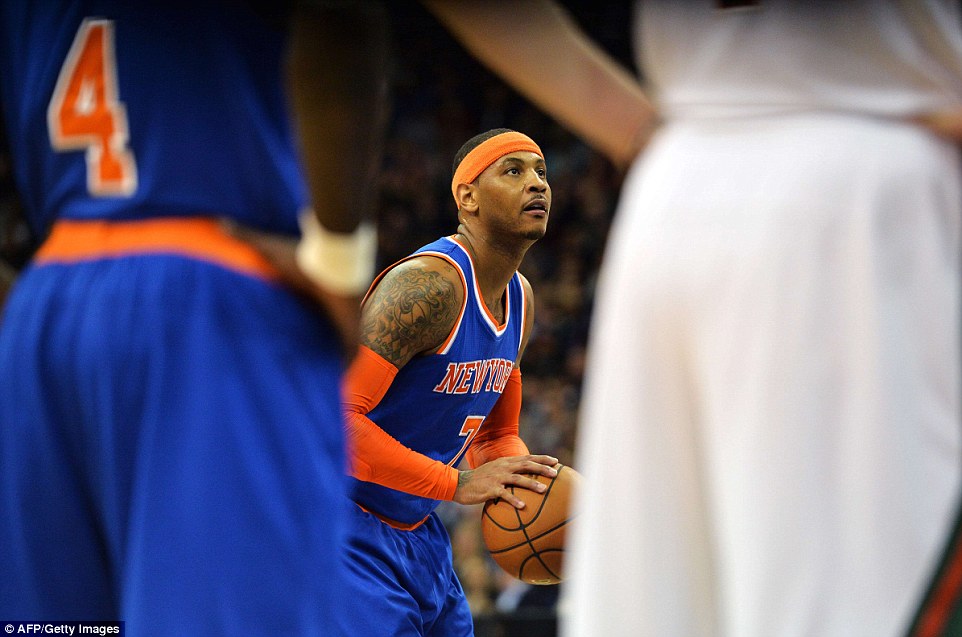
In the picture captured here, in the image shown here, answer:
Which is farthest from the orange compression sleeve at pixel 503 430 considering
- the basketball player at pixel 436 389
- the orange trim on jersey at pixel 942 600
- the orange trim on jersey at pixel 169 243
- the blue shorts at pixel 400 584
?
the orange trim on jersey at pixel 942 600

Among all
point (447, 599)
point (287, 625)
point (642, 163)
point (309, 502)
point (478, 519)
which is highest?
point (642, 163)

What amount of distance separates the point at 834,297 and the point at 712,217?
0.70 feet

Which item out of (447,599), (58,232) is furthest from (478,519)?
(58,232)

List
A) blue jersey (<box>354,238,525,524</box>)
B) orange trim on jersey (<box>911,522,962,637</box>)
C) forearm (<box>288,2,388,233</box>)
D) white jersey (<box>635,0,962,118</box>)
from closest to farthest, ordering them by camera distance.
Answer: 1. orange trim on jersey (<box>911,522,962,637</box>)
2. white jersey (<box>635,0,962,118</box>)
3. forearm (<box>288,2,388,233</box>)
4. blue jersey (<box>354,238,525,524</box>)

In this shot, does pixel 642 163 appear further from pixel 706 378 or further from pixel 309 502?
pixel 309 502

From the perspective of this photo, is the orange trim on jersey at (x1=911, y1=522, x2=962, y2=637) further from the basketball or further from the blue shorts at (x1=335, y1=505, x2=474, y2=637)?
the blue shorts at (x1=335, y1=505, x2=474, y2=637)

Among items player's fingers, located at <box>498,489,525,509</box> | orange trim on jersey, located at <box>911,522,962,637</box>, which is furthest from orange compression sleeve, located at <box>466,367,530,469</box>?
orange trim on jersey, located at <box>911,522,962,637</box>

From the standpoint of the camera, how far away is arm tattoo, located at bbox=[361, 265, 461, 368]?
3660mm

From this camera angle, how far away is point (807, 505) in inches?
72.3

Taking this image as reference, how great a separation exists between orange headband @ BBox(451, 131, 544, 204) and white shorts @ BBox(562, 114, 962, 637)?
1.99 m

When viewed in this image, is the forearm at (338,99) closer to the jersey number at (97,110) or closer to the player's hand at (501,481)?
the jersey number at (97,110)

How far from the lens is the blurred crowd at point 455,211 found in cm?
970

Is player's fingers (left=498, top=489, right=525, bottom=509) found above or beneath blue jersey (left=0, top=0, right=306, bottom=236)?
beneath

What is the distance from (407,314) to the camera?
145 inches
